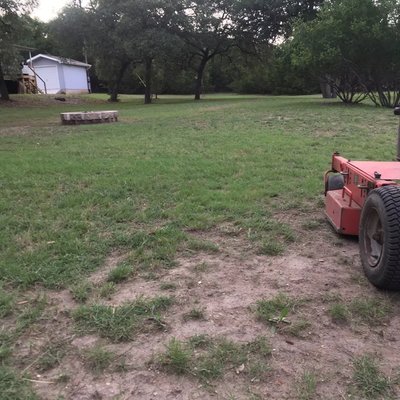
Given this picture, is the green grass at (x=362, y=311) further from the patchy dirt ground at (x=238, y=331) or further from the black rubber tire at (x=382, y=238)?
the black rubber tire at (x=382, y=238)

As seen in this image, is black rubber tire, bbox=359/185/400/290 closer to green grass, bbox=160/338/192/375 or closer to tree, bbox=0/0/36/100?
green grass, bbox=160/338/192/375

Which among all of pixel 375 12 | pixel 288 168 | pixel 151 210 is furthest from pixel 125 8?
pixel 151 210

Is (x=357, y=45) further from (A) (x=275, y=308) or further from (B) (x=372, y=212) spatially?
(A) (x=275, y=308)

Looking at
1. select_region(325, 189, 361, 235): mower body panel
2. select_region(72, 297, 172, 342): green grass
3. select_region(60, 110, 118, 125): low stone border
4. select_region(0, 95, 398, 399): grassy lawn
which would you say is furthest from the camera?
select_region(60, 110, 118, 125): low stone border

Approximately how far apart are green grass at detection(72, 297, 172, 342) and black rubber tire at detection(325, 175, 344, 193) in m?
2.33

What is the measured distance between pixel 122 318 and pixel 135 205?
2442mm

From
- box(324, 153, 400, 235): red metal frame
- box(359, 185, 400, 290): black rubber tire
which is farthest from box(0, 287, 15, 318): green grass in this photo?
box(324, 153, 400, 235): red metal frame

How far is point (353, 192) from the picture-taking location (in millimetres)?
4035

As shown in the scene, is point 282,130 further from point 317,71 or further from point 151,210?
point 317,71

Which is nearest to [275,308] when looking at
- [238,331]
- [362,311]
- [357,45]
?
[238,331]

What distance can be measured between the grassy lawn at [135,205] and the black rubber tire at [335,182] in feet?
1.11

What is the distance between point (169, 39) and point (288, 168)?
72.7ft

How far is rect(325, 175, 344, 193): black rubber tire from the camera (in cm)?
462

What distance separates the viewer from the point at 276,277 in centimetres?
340
